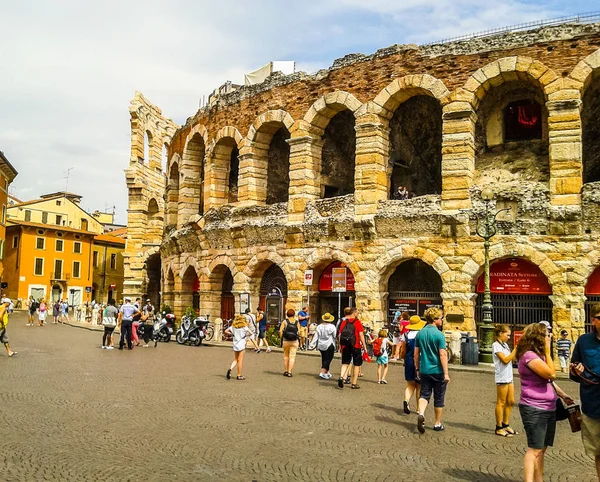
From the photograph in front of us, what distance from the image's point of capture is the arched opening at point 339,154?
23203 mm

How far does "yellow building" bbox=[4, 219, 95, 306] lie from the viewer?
169 feet

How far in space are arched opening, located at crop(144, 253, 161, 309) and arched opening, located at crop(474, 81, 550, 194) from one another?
72.9ft

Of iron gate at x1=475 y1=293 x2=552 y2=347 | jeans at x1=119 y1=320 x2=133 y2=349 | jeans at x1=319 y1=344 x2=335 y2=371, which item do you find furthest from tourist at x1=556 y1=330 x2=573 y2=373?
jeans at x1=119 y1=320 x2=133 y2=349

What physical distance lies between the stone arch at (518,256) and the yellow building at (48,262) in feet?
135

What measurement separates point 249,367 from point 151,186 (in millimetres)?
25091

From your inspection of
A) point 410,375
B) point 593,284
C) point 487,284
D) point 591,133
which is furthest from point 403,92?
point 410,375

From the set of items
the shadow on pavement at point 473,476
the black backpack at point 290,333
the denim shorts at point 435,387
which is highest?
the black backpack at point 290,333

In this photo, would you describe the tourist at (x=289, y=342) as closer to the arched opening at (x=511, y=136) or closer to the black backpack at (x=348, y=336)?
the black backpack at (x=348, y=336)

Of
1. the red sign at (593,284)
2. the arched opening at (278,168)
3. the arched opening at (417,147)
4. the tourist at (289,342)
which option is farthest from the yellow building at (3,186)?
the red sign at (593,284)

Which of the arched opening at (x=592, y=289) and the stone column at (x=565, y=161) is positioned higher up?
the stone column at (x=565, y=161)

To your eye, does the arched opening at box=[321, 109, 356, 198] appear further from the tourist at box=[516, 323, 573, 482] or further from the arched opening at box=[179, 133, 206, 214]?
the tourist at box=[516, 323, 573, 482]

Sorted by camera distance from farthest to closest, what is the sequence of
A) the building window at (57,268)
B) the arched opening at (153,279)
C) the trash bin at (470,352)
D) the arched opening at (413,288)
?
the building window at (57,268) < the arched opening at (153,279) < the arched opening at (413,288) < the trash bin at (470,352)

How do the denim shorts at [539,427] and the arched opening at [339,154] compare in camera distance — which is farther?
the arched opening at [339,154]

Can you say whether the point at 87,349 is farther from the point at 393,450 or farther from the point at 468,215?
Result: the point at 393,450
